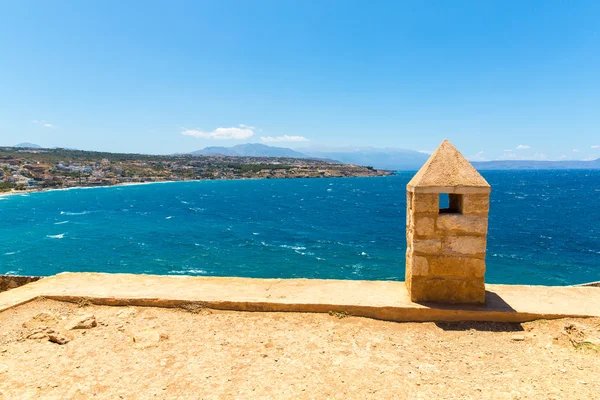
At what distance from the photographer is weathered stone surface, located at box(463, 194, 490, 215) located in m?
6.13

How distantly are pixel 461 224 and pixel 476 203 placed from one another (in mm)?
428

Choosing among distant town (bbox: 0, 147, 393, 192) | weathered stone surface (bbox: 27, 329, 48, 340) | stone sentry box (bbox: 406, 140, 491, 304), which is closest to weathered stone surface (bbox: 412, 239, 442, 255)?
stone sentry box (bbox: 406, 140, 491, 304)

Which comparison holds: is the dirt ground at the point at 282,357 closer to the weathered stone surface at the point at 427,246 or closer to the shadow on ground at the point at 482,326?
the shadow on ground at the point at 482,326

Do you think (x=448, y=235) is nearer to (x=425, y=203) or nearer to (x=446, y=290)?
(x=425, y=203)

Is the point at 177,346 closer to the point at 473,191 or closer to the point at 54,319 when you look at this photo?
the point at 54,319

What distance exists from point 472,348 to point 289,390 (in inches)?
108

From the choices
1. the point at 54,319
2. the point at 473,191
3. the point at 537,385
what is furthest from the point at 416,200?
the point at 54,319

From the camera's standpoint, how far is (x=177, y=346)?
522 centimetres

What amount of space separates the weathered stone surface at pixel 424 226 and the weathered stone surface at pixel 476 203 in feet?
2.03

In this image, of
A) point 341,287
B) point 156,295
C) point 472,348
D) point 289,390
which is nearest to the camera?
point 289,390

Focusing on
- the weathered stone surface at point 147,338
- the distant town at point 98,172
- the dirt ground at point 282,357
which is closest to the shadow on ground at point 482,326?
the dirt ground at point 282,357

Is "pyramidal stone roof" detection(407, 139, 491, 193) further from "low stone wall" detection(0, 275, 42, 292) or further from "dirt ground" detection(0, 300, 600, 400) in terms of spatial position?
"low stone wall" detection(0, 275, 42, 292)

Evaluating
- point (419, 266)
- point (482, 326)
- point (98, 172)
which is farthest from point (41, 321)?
point (98, 172)

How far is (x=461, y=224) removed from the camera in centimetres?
624
